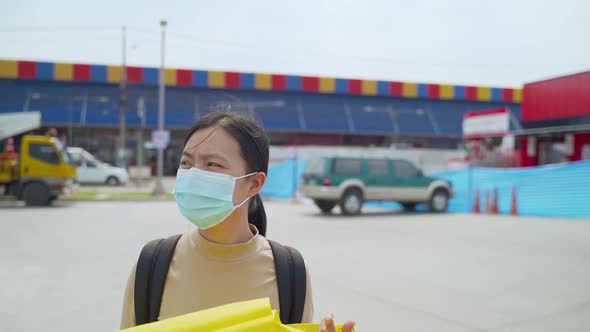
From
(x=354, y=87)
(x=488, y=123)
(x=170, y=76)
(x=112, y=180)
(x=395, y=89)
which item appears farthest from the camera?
(x=395, y=89)

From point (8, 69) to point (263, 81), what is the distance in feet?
64.7

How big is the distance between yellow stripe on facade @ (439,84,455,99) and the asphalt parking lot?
33.6 meters

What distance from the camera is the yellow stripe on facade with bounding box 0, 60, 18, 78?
120 ft

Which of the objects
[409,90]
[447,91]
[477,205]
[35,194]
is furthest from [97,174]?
[447,91]

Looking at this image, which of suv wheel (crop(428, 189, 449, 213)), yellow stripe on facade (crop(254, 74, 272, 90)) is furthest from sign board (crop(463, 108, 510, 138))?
yellow stripe on facade (crop(254, 74, 272, 90))

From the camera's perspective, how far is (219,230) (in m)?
1.75

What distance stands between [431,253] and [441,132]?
113 feet

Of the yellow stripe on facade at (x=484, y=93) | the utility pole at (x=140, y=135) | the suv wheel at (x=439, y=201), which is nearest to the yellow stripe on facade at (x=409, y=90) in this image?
the yellow stripe on facade at (x=484, y=93)

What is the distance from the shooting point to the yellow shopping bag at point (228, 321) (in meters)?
1.19

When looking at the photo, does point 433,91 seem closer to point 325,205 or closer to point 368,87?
point 368,87

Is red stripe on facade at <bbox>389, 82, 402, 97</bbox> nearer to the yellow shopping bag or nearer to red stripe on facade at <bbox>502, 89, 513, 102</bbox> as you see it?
red stripe on facade at <bbox>502, 89, 513, 102</bbox>

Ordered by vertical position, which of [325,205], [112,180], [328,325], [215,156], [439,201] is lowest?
[112,180]

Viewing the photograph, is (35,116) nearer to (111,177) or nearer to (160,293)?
(111,177)

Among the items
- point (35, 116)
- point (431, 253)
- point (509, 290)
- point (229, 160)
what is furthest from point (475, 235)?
point (35, 116)
